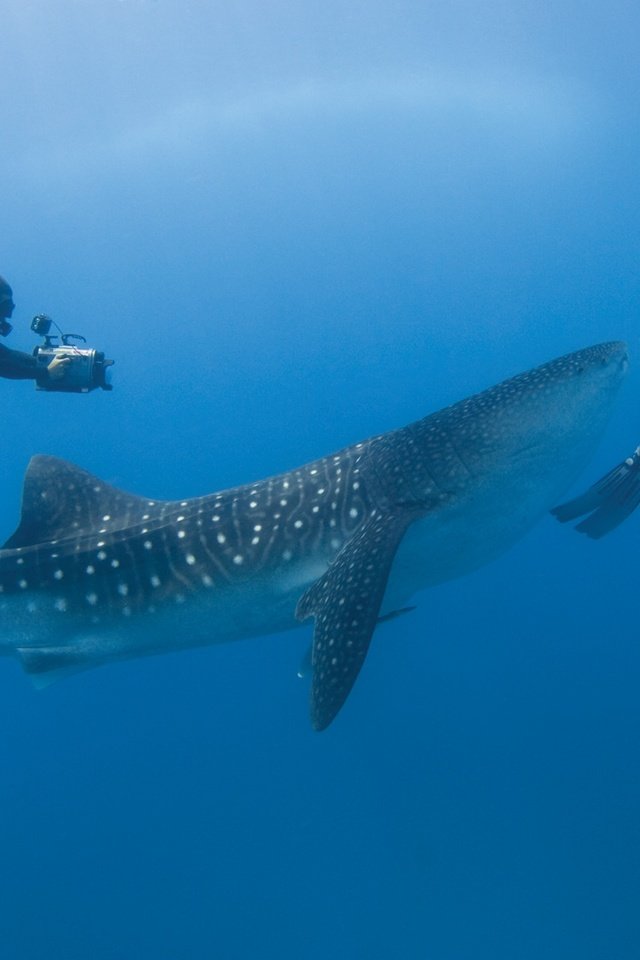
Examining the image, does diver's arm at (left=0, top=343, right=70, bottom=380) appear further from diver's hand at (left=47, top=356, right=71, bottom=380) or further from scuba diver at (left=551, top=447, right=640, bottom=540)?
scuba diver at (left=551, top=447, right=640, bottom=540)

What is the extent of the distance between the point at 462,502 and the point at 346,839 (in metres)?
10.7

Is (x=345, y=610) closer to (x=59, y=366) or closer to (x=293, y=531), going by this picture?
(x=293, y=531)

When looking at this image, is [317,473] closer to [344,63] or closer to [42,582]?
[42,582]

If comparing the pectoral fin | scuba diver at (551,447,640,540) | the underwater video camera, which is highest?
the underwater video camera

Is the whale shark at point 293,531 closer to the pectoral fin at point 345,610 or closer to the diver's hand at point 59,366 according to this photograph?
the pectoral fin at point 345,610

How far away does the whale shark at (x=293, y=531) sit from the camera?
6.27 meters

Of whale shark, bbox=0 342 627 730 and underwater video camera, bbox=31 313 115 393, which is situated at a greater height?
underwater video camera, bbox=31 313 115 393

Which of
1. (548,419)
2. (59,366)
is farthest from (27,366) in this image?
(548,419)

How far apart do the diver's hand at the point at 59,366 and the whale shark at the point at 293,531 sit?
1.45 metres

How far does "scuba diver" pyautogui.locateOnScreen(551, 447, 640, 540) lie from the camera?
6.43 meters

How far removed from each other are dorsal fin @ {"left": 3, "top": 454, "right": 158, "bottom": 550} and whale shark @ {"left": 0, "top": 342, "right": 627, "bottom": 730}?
28mm

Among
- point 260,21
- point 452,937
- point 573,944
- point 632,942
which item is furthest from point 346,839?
point 260,21

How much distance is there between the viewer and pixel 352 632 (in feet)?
16.5

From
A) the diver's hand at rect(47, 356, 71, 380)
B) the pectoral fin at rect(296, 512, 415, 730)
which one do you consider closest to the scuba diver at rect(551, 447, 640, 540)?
the pectoral fin at rect(296, 512, 415, 730)
